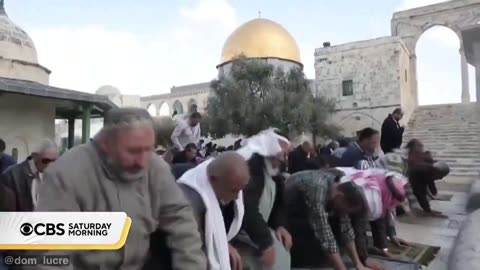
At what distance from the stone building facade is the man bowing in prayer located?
14.1 metres

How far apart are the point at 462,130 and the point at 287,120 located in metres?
5.06

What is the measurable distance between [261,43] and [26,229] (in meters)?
19.5

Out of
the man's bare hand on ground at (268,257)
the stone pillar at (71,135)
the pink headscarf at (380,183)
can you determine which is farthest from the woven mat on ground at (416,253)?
the stone pillar at (71,135)

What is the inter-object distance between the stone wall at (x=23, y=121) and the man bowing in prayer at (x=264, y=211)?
150 cm

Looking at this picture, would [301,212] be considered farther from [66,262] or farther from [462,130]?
[462,130]

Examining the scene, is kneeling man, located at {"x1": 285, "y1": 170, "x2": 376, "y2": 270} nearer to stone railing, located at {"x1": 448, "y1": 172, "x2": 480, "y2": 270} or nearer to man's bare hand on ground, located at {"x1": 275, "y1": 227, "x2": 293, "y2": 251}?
man's bare hand on ground, located at {"x1": 275, "y1": 227, "x2": 293, "y2": 251}

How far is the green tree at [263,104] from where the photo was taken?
531 inches

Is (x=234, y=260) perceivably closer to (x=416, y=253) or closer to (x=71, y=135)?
(x=416, y=253)

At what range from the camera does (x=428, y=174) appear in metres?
4.18

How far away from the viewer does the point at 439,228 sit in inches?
136

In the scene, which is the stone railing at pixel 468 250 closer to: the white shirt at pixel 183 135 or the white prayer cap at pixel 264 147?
the white prayer cap at pixel 264 147

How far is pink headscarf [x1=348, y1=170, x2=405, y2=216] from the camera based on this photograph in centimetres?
222

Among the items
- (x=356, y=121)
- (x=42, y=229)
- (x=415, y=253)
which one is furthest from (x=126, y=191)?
(x=356, y=121)

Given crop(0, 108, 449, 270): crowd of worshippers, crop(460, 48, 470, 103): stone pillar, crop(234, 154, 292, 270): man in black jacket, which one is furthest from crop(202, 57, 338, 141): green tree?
crop(234, 154, 292, 270): man in black jacket
